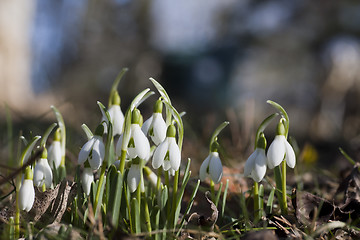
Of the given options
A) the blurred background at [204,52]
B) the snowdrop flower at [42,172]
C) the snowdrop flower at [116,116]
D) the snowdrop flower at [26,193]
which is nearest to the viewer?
the snowdrop flower at [26,193]

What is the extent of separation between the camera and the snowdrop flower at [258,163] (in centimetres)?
115

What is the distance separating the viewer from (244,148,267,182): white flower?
1152mm

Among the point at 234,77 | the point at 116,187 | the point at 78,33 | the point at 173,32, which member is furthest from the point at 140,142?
the point at 78,33

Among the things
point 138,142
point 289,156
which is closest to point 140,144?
point 138,142

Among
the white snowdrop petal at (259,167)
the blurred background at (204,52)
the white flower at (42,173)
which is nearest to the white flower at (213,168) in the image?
the white snowdrop petal at (259,167)

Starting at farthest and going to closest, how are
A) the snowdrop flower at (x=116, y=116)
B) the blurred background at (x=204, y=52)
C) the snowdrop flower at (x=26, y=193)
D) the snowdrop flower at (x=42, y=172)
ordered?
the blurred background at (x=204, y=52)
the snowdrop flower at (x=116, y=116)
the snowdrop flower at (x=42, y=172)
the snowdrop flower at (x=26, y=193)

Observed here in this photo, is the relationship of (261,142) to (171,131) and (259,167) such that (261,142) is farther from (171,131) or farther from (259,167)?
(171,131)

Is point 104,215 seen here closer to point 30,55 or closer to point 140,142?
point 140,142

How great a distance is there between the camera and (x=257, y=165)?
1.16 metres

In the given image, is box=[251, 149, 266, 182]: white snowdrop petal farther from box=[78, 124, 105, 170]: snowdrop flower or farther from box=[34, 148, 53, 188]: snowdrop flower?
box=[34, 148, 53, 188]: snowdrop flower

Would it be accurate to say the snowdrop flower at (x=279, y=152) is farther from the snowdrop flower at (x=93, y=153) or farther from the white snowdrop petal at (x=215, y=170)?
the snowdrop flower at (x=93, y=153)

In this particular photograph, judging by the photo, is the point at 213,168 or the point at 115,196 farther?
the point at 213,168

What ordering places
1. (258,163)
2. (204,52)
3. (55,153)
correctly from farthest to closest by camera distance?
(204,52) → (55,153) → (258,163)

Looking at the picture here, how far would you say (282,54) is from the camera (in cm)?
1151
